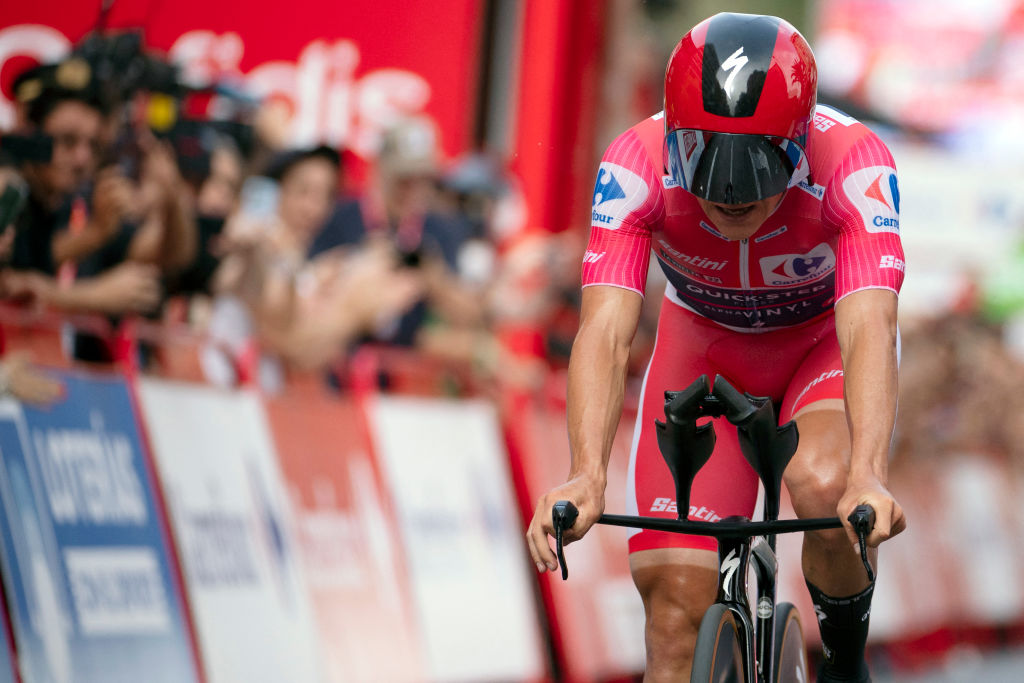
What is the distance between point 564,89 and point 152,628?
9306mm

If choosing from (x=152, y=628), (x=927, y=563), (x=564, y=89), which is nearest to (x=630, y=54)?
(x=564, y=89)

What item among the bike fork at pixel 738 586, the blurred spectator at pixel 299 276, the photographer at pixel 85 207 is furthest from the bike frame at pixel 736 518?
the blurred spectator at pixel 299 276

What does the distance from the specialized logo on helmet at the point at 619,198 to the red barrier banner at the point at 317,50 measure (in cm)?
305

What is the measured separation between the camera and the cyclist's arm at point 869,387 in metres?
3.53

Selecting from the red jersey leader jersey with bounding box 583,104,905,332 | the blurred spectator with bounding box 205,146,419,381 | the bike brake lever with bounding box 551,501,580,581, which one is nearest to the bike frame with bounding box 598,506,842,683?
the bike brake lever with bounding box 551,501,580,581

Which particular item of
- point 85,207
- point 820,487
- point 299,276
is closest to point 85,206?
point 85,207

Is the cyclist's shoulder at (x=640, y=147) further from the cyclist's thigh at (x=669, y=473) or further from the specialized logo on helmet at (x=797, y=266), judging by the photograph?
the cyclist's thigh at (x=669, y=473)

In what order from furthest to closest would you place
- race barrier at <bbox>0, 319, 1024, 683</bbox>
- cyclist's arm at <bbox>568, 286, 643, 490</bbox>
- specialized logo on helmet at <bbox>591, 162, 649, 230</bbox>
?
race barrier at <bbox>0, 319, 1024, 683</bbox>
specialized logo on helmet at <bbox>591, 162, 649, 230</bbox>
cyclist's arm at <bbox>568, 286, 643, 490</bbox>

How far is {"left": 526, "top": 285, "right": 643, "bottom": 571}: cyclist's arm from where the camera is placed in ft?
12.0

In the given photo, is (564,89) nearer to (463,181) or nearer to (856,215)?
(463,181)

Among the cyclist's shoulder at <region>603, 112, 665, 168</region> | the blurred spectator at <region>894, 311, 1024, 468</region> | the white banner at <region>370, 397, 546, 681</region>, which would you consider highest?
the cyclist's shoulder at <region>603, 112, 665, 168</region>

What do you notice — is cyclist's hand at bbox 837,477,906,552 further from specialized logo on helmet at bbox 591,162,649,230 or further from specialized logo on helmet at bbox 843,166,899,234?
specialized logo on helmet at bbox 591,162,649,230

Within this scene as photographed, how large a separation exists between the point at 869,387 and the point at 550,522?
33.8 inches

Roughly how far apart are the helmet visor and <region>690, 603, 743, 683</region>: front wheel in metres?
1.04
